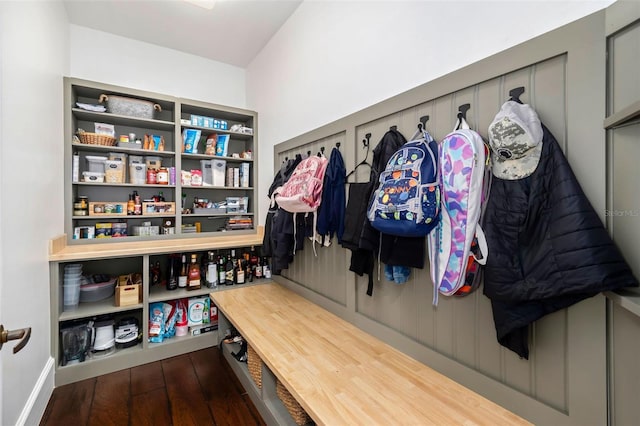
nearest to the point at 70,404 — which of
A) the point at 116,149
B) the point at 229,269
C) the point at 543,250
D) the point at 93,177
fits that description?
the point at 229,269

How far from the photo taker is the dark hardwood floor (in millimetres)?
1539

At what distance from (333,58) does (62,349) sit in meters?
2.75

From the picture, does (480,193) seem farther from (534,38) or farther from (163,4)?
(163,4)

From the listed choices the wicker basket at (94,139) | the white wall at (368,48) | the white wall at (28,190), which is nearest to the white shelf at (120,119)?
the wicker basket at (94,139)

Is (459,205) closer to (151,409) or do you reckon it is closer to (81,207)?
(151,409)

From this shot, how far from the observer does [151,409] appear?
1609 mm

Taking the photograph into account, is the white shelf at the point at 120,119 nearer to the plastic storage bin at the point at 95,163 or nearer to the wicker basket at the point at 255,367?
the plastic storage bin at the point at 95,163

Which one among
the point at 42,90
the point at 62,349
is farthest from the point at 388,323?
the point at 42,90

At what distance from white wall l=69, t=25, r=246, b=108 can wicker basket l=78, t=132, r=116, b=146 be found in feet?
2.09

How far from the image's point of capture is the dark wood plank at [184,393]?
154 centimetres

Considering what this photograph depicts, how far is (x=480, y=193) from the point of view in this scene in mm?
973

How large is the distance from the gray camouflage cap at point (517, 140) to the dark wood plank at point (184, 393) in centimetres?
187

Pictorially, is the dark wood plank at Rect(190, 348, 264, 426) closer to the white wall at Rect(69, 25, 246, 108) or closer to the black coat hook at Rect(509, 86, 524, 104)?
the black coat hook at Rect(509, 86, 524, 104)

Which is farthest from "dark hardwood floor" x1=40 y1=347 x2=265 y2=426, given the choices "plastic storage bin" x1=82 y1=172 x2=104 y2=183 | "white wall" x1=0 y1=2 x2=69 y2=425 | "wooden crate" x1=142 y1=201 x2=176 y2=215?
"plastic storage bin" x1=82 y1=172 x2=104 y2=183
